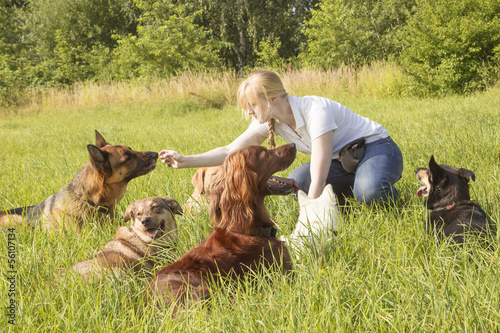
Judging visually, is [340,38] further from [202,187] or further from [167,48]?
[202,187]

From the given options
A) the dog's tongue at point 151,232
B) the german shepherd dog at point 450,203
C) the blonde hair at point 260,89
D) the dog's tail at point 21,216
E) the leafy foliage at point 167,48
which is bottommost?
the german shepherd dog at point 450,203

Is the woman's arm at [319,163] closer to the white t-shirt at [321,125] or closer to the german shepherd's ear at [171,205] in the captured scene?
the white t-shirt at [321,125]

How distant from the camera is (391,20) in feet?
95.1

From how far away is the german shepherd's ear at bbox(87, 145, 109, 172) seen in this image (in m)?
3.87

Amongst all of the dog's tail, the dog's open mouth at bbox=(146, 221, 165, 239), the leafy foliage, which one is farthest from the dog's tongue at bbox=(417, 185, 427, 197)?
the leafy foliage

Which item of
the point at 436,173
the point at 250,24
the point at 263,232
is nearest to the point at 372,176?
the point at 436,173

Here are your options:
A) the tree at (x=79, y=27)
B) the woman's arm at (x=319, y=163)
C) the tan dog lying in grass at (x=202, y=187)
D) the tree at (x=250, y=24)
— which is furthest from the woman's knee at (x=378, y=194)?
the tree at (x=250, y=24)

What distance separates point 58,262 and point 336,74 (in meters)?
13.4

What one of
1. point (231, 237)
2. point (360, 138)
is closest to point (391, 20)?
point (360, 138)

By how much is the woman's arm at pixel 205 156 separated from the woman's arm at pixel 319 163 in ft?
2.71

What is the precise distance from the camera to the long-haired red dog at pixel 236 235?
2354mm

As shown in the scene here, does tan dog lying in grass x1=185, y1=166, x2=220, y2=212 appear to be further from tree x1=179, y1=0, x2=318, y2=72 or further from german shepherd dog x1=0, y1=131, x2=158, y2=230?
tree x1=179, y1=0, x2=318, y2=72

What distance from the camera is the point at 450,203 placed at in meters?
3.32

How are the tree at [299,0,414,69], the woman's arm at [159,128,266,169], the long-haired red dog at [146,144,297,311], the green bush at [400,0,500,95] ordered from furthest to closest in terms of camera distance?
the tree at [299,0,414,69] < the green bush at [400,0,500,95] < the woman's arm at [159,128,266,169] < the long-haired red dog at [146,144,297,311]
